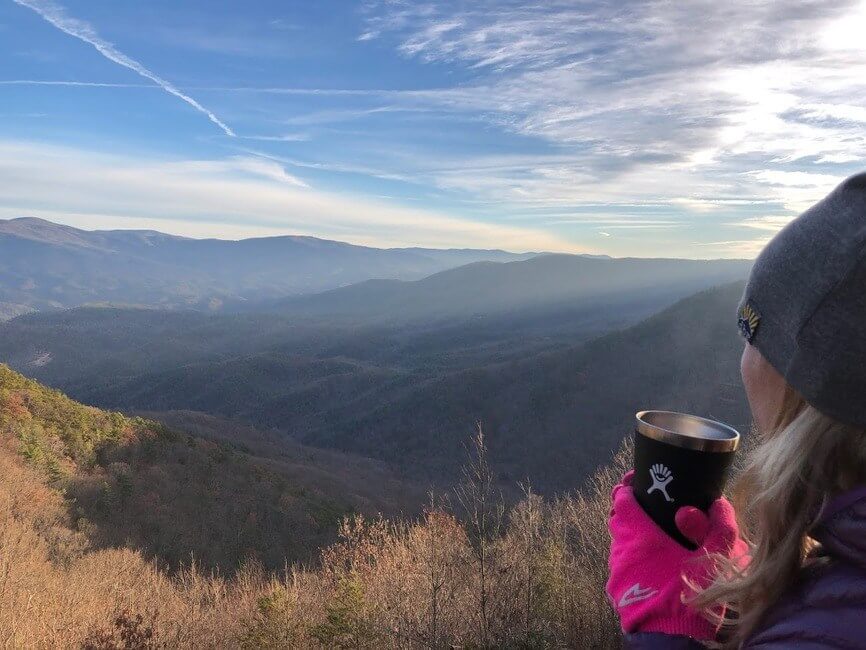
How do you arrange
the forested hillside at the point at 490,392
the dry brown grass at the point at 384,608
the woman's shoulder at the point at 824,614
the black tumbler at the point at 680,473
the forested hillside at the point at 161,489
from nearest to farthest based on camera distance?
1. the woman's shoulder at the point at 824,614
2. the black tumbler at the point at 680,473
3. the dry brown grass at the point at 384,608
4. the forested hillside at the point at 161,489
5. the forested hillside at the point at 490,392

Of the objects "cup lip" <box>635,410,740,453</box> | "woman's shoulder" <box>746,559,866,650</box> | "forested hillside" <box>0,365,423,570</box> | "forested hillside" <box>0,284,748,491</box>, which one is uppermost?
"cup lip" <box>635,410,740,453</box>

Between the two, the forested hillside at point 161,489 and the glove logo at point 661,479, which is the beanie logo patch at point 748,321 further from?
the forested hillside at point 161,489

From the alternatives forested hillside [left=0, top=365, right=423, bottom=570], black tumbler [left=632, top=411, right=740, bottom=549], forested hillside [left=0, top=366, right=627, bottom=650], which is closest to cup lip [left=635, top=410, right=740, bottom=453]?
black tumbler [left=632, top=411, right=740, bottom=549]

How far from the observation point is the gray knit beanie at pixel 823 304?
996mm

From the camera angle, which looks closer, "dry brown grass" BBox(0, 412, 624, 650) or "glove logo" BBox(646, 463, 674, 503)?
"glove logo" BBox(646, 463, 674, 503)

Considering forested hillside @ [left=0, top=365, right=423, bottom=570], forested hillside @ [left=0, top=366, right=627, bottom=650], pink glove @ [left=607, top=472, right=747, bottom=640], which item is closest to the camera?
A: pink glove @ [left=607, top=472, right=747, bottom=640]

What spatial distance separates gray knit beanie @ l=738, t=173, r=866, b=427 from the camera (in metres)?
1.00

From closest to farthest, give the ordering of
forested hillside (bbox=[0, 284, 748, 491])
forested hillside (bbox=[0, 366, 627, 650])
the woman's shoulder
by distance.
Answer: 1. the woman's shoulder
2. forested hillside (bbox=[0, 366, 627, 650])
3. forested hillside (bbox=[0, 284, 748, 491])

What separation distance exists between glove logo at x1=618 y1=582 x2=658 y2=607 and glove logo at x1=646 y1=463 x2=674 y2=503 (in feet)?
0.73

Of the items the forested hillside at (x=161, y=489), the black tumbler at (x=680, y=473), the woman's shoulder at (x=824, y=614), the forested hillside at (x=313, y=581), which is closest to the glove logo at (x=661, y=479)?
the black tumbler at (x=680, y=473)

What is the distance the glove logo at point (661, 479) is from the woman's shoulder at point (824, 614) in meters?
0.39

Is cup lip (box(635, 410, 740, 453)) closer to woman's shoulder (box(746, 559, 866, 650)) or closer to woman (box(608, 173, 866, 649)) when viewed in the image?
woman (box(608, 173, 866, 649))

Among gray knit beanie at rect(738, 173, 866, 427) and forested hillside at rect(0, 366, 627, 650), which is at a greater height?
gray knit beanie at rect(738, 173, 866, 427)

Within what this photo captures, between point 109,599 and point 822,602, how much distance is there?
9.13 metres
